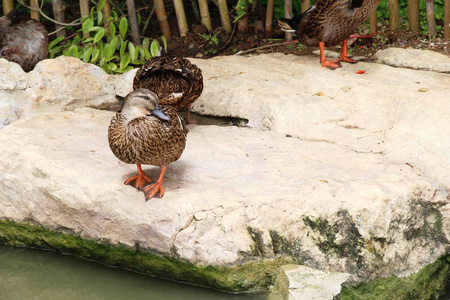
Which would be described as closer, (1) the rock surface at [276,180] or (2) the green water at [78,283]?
(1) the rock surface at [276,180]

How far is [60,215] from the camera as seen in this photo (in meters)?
4.38

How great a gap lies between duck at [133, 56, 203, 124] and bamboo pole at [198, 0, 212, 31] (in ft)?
6.75

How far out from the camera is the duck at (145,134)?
3.97m

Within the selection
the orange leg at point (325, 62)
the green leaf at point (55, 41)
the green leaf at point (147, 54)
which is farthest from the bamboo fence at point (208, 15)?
the orange leg at point (325, 62)

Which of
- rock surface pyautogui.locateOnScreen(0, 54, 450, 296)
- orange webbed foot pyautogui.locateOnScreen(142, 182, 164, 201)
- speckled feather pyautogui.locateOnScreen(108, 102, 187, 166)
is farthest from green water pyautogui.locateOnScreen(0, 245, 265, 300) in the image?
speckled feather pyautogui.locateOnScreen(108, 102, 187, 166)

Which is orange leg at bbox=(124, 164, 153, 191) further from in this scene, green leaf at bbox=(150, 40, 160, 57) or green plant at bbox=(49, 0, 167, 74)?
green leaf at bbox=(150, 40, 160, 57)

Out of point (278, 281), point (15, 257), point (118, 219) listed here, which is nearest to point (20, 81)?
point (15, 257)

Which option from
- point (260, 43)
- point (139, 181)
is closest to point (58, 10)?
point (260, 43)

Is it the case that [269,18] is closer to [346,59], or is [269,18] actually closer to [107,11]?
[346,59]

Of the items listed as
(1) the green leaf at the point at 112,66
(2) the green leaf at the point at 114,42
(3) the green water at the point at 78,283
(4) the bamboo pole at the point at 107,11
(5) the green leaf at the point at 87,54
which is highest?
(4) the bamboo pole at the point at 107,11

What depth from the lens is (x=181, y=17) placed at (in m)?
7.09

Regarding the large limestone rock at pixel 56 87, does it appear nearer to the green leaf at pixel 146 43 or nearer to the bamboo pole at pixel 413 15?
the green leaf at pixel 146 43

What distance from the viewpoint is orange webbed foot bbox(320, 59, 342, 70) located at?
6.10m

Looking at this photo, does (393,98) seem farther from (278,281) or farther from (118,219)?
(118,219)
